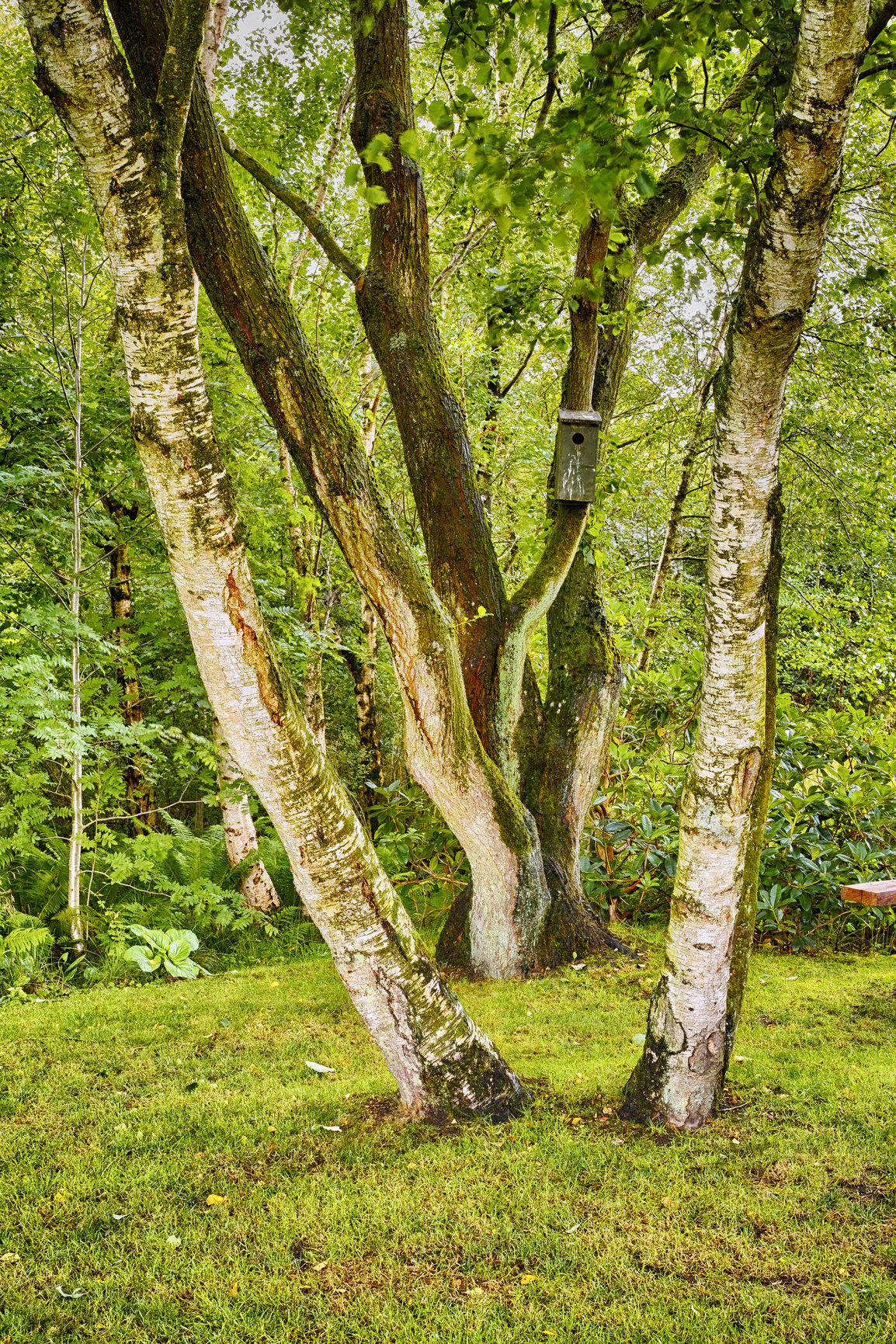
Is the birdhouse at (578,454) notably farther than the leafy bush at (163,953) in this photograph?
No

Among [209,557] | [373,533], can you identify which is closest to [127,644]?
[373,533]

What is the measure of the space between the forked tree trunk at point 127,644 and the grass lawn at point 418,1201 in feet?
10.7

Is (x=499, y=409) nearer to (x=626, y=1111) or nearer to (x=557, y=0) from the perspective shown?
(x=557, y=0)

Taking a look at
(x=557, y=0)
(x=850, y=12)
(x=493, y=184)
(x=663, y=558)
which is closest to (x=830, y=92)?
(x=850, y=12)

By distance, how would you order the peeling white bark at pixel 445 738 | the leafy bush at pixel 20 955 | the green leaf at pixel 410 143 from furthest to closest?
the leafy bush at pixel 20 955, the peeling white bark at pixel 445 738, the green leaf at pixel 410 143

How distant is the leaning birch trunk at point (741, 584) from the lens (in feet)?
7.72

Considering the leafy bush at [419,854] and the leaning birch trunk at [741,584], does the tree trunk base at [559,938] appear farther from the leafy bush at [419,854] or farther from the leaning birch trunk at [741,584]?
the leaning birch trunk at [741,584]

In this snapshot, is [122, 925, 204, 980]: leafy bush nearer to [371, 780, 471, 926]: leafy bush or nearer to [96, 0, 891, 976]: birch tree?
[371, 780, 471, 926]: leafy bush

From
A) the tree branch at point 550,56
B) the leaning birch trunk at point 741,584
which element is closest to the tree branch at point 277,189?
the tree branch at point 550,56

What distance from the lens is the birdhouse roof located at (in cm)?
515

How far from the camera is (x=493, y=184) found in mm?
2424

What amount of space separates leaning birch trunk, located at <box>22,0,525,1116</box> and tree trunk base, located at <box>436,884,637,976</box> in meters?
2.40

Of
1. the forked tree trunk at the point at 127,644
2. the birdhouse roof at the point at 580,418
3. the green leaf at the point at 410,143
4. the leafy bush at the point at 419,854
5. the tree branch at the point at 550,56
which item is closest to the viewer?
the green leaf at the point at 410,143

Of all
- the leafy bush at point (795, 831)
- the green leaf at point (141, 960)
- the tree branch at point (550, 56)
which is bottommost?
the green leaf at point (141, 960)
